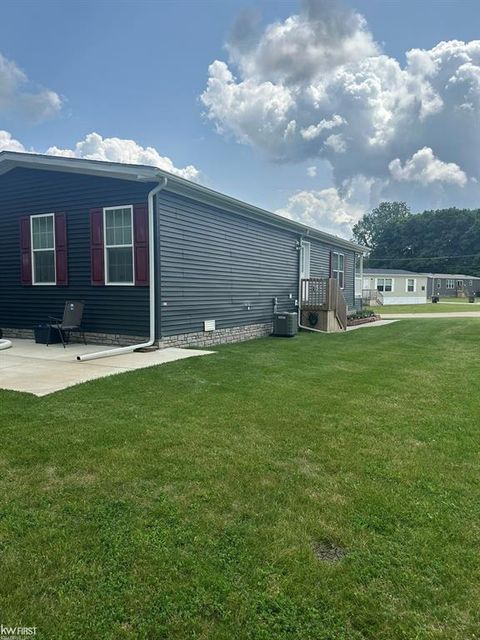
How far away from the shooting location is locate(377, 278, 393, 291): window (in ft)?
122

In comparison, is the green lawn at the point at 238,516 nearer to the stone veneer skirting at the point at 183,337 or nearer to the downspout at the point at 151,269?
the downspout at the point at 151,269

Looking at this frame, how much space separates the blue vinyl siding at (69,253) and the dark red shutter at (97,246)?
16 cm

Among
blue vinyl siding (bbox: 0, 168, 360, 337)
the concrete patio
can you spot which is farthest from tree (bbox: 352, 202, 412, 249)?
the concrete patio

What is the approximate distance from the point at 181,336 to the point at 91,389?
380 centimetres

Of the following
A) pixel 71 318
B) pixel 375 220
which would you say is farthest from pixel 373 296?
pixel 375 220

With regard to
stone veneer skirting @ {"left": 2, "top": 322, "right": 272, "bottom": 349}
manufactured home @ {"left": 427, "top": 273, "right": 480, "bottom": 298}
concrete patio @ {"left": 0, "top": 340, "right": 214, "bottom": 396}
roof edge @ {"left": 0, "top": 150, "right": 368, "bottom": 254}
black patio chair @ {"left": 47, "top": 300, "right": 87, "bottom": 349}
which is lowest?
concrete patio @ {"left": 0, "top": 340, "right": 214, "bottom": 396}

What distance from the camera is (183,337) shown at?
8750 mm

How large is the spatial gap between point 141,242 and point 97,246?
114 cm

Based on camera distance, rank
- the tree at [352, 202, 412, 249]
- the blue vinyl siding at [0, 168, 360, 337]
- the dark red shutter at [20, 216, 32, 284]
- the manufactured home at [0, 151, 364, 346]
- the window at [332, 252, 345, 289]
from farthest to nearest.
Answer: the tree at [352, 202, 412, 249]
the window at [332, 252, 345, 289]
the dark red shutter at [20, 216, 32, 284]
the blue vinyl siding at [0, 168, 360, 337]
the manufactured home at [0, 151, 364, 346]

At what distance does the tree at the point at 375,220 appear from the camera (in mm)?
68812

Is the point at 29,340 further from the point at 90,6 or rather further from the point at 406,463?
the point at 406,463

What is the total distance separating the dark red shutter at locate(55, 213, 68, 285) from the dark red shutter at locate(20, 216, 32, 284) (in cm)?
86

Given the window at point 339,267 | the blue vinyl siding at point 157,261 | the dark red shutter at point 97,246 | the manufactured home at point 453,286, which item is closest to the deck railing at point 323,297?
the blue vinyl siding at point 157,261

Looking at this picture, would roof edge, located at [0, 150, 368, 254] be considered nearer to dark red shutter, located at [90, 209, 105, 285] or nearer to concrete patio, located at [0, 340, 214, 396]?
dark red shutter, located at [90, 209, 105, 285]
